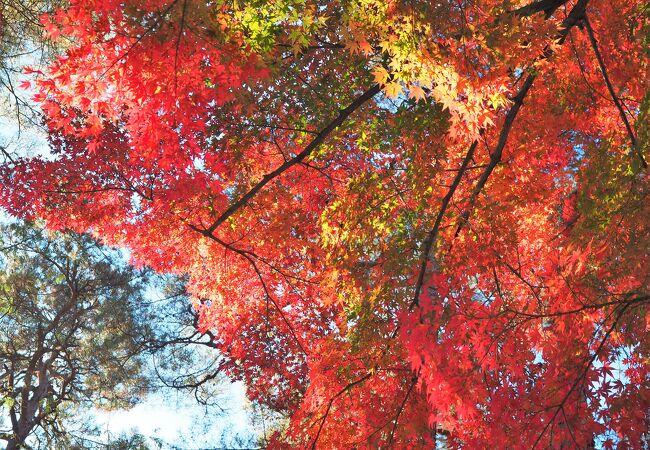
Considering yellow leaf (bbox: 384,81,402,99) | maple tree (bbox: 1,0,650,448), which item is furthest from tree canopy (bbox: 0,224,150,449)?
yellow leaf (bbox: 384,81,402,99)

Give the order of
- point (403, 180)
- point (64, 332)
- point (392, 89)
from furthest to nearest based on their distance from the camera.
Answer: point (64, 332), point (403, 180), point (392, 89)

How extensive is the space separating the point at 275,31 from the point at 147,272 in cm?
1175

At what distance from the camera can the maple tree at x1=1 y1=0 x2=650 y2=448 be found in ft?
15.6

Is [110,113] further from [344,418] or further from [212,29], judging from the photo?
[344,418]

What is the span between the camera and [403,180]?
7.11 m

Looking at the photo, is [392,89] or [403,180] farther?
[403,180]

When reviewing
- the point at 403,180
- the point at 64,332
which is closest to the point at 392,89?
the point at 403,180

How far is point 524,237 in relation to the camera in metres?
11.0

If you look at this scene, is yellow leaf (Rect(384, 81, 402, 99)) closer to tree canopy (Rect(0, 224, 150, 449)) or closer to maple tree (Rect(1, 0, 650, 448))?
maple tree (Rect(1, 0, 650, 448))

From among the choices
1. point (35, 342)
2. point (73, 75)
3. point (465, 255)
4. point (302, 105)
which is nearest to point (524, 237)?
point (465, 255)

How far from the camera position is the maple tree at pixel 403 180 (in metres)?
4.77

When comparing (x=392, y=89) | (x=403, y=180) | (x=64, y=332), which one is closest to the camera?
(x=392, y=89)

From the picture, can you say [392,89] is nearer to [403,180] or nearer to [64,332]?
[403,180]

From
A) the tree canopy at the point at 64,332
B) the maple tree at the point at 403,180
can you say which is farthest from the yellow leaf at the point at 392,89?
the tree canopy at the point at 64,332
